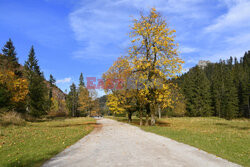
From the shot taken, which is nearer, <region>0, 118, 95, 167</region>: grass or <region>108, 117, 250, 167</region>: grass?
<region>0, 118, 95, 167</region>: grass

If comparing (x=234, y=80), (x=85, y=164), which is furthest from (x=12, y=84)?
(x=234, y=80)

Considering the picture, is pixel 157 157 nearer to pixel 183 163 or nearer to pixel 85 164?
pixel 183 163

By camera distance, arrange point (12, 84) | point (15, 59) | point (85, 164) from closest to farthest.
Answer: point (85, 164), point (12, 84), point (15, 59)

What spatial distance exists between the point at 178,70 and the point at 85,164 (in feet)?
52.0

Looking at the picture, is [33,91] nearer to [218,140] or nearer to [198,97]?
[218,140]

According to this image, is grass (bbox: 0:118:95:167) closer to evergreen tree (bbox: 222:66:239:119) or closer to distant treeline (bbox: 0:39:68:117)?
distant treeline (bbox: 0:39:68:117)

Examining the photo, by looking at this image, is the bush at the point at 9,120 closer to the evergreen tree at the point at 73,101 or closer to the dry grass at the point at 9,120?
→ the dry grass at the point at 9,120

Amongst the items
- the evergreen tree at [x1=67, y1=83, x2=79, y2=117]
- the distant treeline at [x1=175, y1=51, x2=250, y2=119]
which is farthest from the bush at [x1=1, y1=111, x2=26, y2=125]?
the distant treeline at [x1=175, y1=51, x2=250, y2=119]

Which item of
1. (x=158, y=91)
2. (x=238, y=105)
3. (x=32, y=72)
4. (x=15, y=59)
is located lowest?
(x=238, y=105)

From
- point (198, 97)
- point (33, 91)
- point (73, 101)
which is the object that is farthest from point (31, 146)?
point (73, 101)

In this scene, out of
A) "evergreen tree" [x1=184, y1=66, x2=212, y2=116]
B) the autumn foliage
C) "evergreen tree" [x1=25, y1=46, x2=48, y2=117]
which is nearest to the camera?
the autumn foliage

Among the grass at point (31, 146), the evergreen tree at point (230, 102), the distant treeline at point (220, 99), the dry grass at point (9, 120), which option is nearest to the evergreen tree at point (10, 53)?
the dry grass at point (9, 120)

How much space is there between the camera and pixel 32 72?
4238 centimetres

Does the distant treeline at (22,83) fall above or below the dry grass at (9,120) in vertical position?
above
